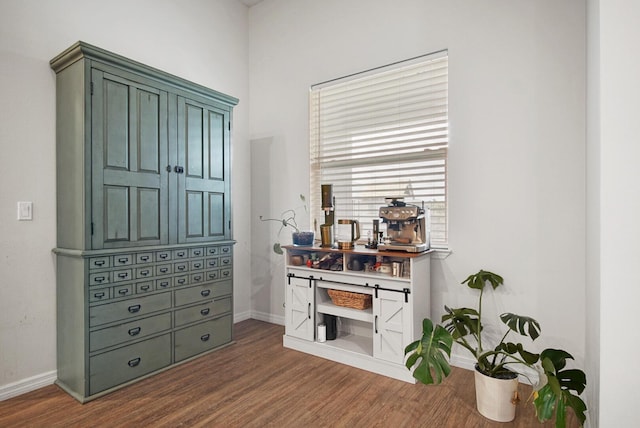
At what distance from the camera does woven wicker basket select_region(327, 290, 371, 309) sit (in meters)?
2.80

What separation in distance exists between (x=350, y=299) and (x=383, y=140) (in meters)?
1.40

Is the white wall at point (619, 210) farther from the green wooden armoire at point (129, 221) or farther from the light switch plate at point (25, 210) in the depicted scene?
the light switch plate at point (25, 210)

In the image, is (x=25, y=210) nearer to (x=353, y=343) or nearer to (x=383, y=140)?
(x=353, y=343)

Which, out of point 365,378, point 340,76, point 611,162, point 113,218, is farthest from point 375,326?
point 340,76

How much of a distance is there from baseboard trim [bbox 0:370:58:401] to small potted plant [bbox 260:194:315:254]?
6.20ft

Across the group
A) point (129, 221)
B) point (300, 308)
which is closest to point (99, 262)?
point (129, 221)

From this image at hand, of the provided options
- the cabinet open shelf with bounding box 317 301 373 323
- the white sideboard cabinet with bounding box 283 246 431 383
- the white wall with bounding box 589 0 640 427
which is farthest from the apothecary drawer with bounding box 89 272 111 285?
the white wall with bounding box 589 0 640 427

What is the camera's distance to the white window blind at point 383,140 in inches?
113

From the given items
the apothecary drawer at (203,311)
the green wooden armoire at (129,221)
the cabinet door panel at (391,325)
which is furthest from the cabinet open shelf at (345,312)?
the green wooden armoire at (129,221)

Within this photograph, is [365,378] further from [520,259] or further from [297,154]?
[297,154]

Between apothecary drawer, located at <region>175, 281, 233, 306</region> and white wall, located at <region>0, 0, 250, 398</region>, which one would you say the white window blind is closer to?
apothecary drawer, located at <region>175, 281, 233, 306</region>

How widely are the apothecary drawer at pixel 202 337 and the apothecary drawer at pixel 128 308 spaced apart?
29cm

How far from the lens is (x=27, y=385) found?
2.37 metres

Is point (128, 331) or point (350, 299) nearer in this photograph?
point (128, 331)
